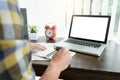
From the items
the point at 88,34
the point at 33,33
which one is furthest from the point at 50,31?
the point at 88,34

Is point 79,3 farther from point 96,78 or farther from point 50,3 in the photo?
point 96,78

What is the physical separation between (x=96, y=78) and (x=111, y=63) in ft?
0.47

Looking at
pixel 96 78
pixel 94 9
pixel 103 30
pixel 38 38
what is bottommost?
pixel 96 78

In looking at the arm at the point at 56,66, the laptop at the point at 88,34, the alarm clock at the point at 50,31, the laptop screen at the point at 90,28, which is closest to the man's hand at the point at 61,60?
the arm at the point at 56,66

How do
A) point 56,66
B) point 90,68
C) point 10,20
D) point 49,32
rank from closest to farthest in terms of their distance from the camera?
point 10,20 → point 56,66 → point 90,68 → point 49,32

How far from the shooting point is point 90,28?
124 cm

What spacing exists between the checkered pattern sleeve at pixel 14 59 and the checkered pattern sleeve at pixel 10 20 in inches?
0.7

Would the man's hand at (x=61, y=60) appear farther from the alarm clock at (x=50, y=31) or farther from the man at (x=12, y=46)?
the alarm clock at (x=50, y=31)

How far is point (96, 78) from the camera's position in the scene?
88 centimetres

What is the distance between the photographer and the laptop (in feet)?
3.69

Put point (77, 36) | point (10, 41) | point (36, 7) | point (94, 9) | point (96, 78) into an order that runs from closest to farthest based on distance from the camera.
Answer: point (10, 41), point (96, 78), point (77, 36), point (94, 9), point (36, 7)

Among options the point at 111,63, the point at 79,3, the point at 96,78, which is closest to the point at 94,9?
the point at 79,3

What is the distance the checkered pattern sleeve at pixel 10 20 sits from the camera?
1.30 ft

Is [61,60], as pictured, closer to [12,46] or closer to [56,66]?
[56,66]
